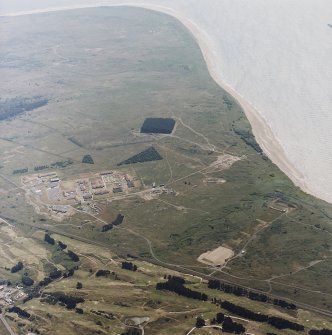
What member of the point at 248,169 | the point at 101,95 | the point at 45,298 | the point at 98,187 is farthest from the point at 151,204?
the point at 101,95

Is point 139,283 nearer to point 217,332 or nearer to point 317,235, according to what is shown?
point 217,332

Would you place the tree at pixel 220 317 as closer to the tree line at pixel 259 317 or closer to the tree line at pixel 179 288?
the tree line at pixel 259 317

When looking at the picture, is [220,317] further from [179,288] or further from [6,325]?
[6,325]

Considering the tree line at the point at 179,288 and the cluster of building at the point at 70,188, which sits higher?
the tree line at the point at 179,288

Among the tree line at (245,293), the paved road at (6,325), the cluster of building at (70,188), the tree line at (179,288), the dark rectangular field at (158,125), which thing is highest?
the dark rectangular field at (158,125)

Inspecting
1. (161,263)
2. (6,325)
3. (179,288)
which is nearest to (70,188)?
(161,263)

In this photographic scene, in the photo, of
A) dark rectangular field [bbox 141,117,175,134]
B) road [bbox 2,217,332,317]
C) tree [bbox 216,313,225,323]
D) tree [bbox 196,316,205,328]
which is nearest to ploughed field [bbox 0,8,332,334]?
road [bbox 2,217,332,317]

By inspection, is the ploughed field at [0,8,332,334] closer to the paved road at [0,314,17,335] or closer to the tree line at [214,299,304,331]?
the tree line at [214,299,304,331]

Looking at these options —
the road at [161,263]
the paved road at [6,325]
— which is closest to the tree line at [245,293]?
the road at [161,263]
